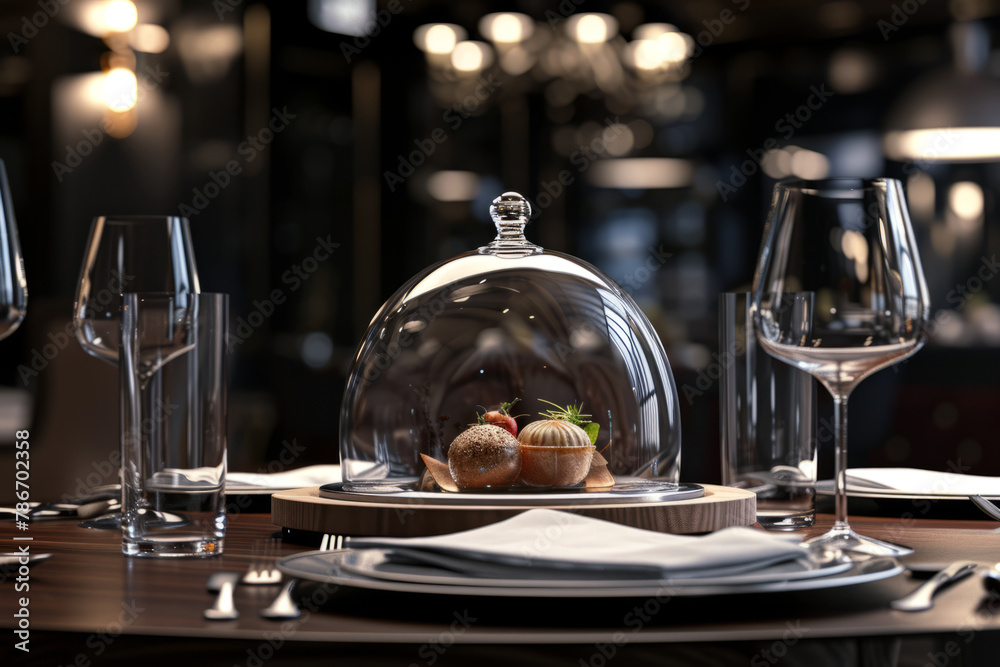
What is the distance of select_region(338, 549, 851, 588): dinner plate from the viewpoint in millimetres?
684

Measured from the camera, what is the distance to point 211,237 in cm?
450

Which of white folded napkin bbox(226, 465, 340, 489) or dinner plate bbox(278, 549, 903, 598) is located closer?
dinner plate bbox(278, 549, 903, 598)

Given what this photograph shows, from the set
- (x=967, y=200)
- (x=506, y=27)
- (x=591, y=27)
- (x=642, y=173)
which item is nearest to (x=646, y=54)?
(x=591, y=27)

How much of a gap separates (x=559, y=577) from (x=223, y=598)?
222mm

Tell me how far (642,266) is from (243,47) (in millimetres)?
2151

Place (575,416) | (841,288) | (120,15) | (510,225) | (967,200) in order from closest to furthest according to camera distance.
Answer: (841,288) < (575,416) < (510,225) < (120,15) < (967,200)

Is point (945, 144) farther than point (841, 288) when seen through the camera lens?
Yes

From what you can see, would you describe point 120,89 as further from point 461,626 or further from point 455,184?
point 461,626

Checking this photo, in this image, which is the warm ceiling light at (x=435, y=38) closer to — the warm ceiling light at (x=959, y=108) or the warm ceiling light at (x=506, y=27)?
the warm ceiling light at (x=506, y=27)

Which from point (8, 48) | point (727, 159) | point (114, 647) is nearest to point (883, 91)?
point (727, 159)

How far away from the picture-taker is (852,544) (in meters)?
0.90

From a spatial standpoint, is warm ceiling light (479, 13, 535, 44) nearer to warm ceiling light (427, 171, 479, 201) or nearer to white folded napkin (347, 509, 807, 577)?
warm ceiling light (427, 171, 479, 201)

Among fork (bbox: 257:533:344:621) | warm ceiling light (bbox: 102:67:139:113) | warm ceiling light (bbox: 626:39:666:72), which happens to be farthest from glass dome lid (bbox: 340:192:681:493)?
warm ceiling light (bbox: 626:39:666:72)

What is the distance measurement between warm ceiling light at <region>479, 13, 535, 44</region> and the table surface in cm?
454
